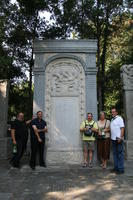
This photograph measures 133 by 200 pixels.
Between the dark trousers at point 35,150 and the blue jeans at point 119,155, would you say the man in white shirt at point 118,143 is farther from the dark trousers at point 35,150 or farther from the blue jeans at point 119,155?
the dark trousers at point 35,150

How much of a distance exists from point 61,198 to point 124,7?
38.7ft

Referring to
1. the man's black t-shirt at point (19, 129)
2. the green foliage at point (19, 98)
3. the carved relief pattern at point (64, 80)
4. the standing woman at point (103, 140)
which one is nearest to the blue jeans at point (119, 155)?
the standing woman at point (103, 140)

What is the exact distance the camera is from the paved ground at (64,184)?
482 centimetres

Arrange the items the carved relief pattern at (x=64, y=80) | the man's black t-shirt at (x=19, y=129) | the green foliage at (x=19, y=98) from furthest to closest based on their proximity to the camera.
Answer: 1. the green foliage at (x=19, y=98)
2. the carved relief pattern at (x=64, y=80)
3. the man's black t-shirt at (x=19, y=129)

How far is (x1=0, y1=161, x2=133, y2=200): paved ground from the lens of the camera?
A: 4.82 m

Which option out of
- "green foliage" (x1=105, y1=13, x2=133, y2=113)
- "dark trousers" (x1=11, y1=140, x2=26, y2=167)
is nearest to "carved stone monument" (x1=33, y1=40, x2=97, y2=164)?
"dark trousers" (x1=11, y1=140, x2=26, y2=167)

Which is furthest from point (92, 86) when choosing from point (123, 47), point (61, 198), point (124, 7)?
point (123, 47)

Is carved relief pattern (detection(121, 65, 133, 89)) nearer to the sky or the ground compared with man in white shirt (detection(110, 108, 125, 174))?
nearer to the sky

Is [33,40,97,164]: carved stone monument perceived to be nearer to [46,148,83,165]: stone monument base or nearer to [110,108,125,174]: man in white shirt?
[46,148,83,165]: stone monument base

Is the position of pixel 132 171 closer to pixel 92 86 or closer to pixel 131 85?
pixel 92 86

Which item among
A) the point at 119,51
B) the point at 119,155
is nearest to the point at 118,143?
the point at 119,155

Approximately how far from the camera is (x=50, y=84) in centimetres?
802

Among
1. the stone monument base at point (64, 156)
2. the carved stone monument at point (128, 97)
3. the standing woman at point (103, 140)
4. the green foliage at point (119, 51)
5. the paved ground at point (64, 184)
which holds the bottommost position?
the paved ground at point (64, 184)

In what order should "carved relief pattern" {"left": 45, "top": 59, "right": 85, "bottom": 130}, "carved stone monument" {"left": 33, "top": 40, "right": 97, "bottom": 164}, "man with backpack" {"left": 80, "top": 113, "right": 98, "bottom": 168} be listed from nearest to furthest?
"man with backpack" {"left": 80, "top": 113, "right": 98, "bottom": 168} < "carved stone monument" {"left": 33, "top": 40, "right": 97, "bottom": 164} < "carved relief pattern" {"left": 45, "top": 59, "right": 85, "bottom": 130}
